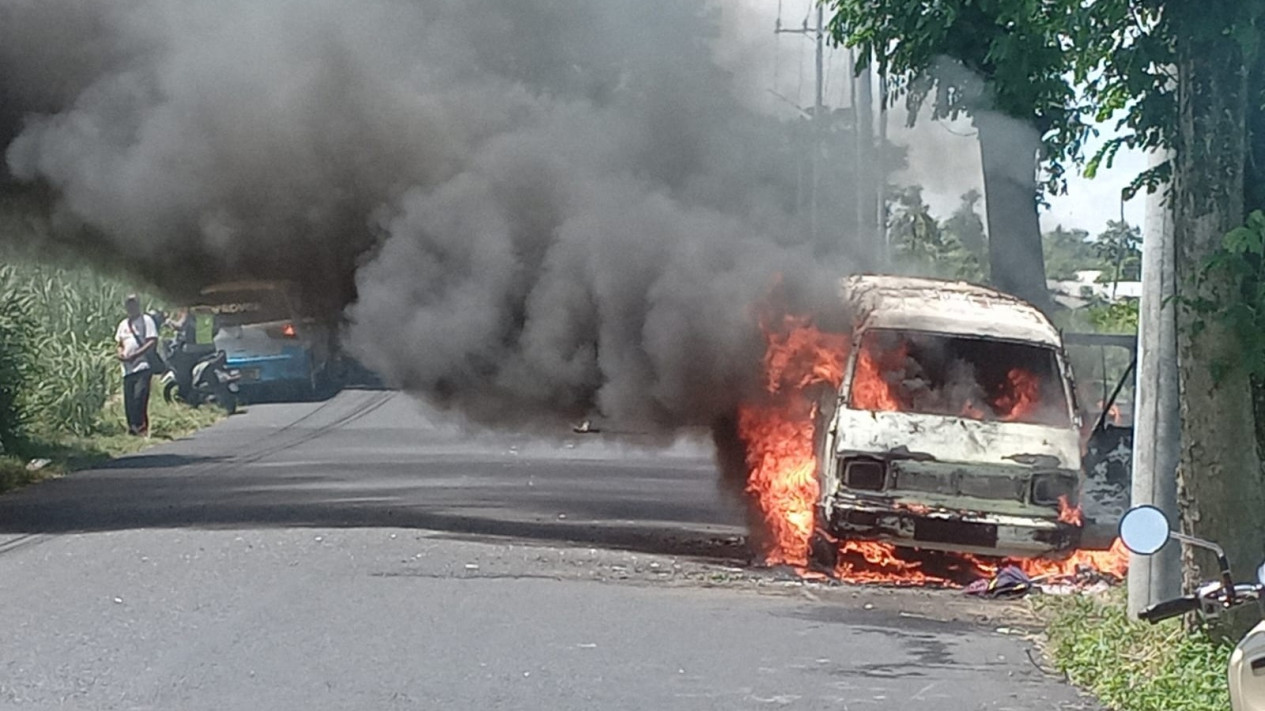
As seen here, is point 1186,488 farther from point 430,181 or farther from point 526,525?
point 430,181

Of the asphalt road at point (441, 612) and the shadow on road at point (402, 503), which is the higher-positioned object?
the asphalt road at point (441, 612)

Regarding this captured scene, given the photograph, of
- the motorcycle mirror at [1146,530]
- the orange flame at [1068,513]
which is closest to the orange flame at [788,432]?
the orange flame at [1068,513]

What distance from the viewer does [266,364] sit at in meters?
30.8

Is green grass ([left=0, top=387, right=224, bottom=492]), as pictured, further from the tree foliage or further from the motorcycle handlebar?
the motorcycle handlebar

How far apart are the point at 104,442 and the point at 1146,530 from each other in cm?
1981

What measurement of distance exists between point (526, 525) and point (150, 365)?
372 inches

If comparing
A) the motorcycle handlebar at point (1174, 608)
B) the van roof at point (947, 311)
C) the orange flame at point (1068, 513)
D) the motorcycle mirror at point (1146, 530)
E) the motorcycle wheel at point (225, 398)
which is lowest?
the motorcycle wheel at point (225, 398)

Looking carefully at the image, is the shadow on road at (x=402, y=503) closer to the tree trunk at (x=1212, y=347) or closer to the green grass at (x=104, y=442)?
the green grass at (x=104, y=442)

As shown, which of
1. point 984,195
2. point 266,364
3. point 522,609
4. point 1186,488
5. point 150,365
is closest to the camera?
point 1186,488

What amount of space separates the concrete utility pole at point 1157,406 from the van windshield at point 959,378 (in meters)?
2.79

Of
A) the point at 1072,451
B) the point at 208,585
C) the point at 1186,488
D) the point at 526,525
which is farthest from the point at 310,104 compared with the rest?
the point at 1186,488

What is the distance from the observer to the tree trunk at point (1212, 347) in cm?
987

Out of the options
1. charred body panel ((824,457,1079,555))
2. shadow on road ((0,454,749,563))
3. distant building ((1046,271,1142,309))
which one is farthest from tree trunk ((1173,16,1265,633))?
distant building ((1046,271,1142,309))

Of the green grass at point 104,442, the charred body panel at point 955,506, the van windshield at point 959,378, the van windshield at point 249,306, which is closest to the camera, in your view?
the charred body panel at point 955,506
